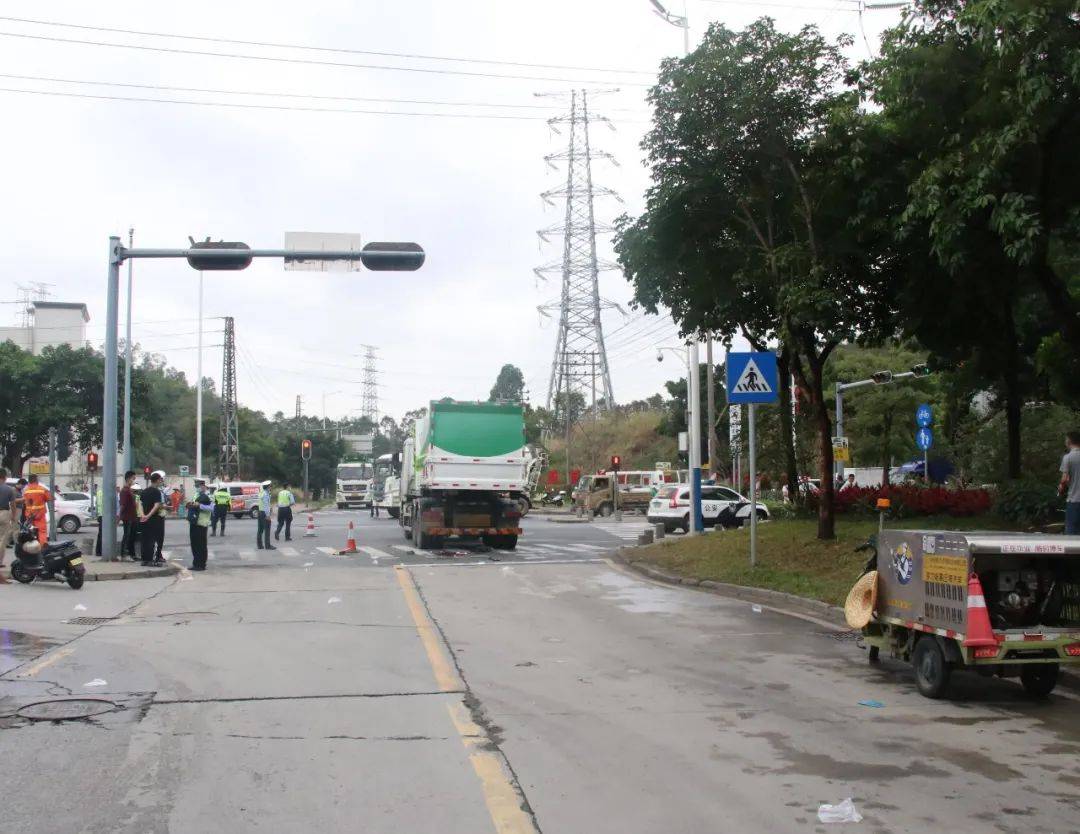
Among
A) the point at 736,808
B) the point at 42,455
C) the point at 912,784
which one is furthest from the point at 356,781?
the point at 42,455

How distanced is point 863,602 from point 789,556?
7.65 metres

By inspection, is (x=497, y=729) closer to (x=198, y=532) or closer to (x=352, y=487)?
(x=198, y=532)

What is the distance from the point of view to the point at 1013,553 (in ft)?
26.1

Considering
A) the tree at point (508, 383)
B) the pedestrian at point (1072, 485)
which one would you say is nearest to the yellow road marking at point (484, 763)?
the pedestrian at point (1072, 485)

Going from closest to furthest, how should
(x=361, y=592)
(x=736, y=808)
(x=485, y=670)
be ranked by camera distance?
(x=736, y=808) → (x=485, y=670) → (x=361, y=592)

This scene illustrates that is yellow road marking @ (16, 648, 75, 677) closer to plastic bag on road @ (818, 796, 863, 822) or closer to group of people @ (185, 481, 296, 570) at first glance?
plastic bag on road @ (818, 796, 863, 822)

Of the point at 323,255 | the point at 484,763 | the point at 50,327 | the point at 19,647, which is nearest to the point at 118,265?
the point at 323,255

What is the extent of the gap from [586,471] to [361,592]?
57.4 m

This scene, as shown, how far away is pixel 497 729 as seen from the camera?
7336 mm

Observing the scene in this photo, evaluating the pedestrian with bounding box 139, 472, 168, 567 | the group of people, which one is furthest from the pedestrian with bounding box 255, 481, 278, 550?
the pedestrian with bounding box 139, 472, 168, 567

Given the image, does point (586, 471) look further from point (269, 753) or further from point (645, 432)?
point (269, 753)

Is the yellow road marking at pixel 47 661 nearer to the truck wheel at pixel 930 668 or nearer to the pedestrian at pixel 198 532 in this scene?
the truck wheel at pixel 930 668

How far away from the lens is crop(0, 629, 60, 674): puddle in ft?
32.3

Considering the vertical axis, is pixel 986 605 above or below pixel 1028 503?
below
